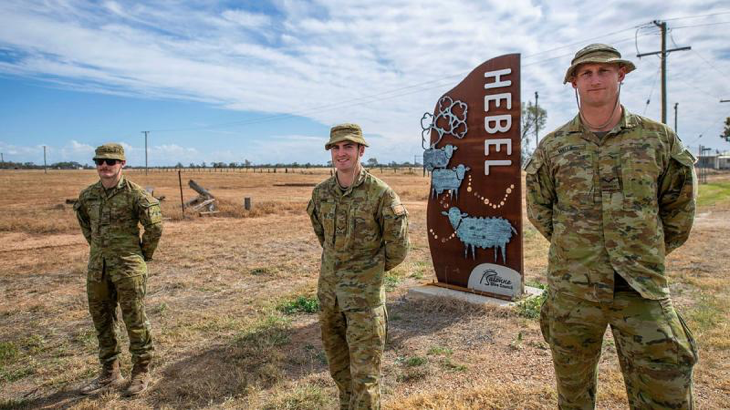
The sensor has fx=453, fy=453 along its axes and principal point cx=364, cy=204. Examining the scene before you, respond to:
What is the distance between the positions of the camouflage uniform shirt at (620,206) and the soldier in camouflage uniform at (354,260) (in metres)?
1.01

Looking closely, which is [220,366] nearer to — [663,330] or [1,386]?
[1,386]

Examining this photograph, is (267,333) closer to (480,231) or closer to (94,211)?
(94,211)

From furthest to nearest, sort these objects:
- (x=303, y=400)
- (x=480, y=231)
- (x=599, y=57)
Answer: (x=480, y=231), (x=303, y=400), (x=599, y=57)

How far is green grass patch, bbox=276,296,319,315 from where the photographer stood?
18.7 ft

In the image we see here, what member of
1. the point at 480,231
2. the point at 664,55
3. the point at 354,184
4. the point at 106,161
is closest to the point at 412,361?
the point at 354,184

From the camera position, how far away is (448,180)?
603 cm

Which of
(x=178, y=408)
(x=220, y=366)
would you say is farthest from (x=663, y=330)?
(x=220, y=366)

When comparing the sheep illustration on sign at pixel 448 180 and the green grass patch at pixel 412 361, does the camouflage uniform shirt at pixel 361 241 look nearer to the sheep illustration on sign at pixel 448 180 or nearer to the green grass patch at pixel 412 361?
the green grass patch at pixel 412 361

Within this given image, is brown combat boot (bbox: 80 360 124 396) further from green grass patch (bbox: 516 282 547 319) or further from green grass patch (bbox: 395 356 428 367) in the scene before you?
green grass patch (bbox: 516 282 547 319)

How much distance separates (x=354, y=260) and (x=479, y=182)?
3.34 m

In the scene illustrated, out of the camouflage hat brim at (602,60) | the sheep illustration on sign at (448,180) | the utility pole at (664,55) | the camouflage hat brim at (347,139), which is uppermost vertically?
the utility pole at (664,55)

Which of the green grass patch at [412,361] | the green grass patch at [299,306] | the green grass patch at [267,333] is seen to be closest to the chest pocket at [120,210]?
the green grass patch at [267,333]

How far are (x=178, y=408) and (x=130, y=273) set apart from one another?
3.75 feet

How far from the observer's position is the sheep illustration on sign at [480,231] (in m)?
5.54
